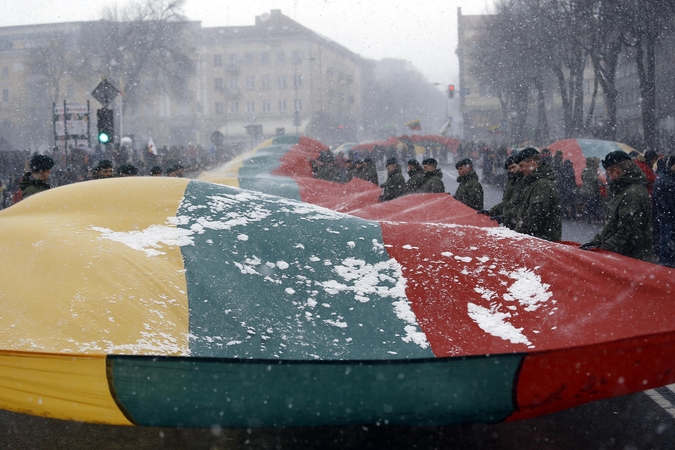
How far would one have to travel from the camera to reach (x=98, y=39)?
5084 centimetres

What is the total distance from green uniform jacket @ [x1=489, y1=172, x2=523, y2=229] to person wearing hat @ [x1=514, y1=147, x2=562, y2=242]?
44 centimetres

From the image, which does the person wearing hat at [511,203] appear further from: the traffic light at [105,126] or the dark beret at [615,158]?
the traffic light at [105,126]

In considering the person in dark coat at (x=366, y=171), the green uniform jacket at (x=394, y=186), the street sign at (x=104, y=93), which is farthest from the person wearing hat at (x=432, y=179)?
the street sign at (x=104, y=93)

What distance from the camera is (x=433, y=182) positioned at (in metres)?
10.6

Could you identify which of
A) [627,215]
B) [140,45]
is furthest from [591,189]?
[140,45]

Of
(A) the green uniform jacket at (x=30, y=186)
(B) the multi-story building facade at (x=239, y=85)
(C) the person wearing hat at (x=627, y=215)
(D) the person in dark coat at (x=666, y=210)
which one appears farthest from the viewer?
(B) the multi-story building facade at (x=239, y=85)

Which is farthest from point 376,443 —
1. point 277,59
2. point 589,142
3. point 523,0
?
point 277,59

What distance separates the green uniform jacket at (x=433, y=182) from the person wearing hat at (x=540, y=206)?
12.0ft

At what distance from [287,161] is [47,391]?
37.8 ft

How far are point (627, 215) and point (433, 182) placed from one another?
5139mm

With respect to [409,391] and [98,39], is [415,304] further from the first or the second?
[98,39]

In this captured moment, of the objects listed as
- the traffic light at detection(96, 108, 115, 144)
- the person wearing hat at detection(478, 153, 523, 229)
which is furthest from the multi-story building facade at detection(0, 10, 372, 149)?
the person wearing hat at detection(478, 153, 523, 229)

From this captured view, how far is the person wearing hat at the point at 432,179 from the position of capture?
10539mm

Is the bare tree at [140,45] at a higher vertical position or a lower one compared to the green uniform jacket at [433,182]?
higher
